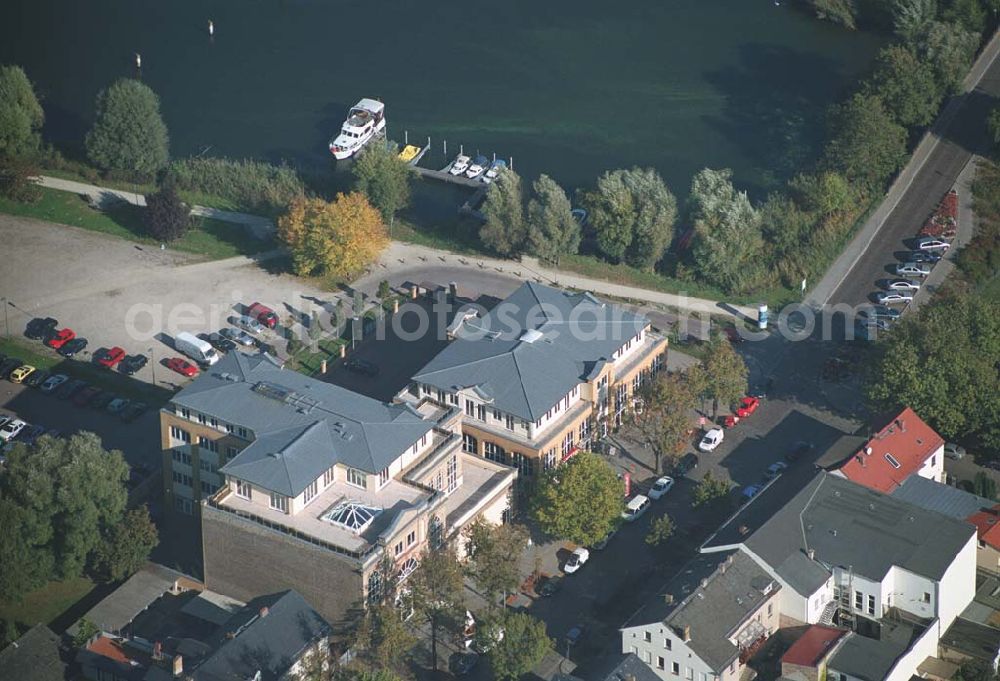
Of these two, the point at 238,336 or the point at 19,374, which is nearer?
the point at 19,374

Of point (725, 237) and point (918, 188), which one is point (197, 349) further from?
point (918, 188)

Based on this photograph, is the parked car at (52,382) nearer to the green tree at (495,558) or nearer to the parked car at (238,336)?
the parked car at (238,336)

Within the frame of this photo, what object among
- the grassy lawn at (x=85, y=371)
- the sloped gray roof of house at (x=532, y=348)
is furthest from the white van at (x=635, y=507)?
the grassy lawn at (x=85, y=371)

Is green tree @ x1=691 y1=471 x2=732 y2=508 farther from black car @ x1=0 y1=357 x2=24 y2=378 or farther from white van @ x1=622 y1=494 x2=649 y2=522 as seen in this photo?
black car @ x1=0 y1=357 x2=24 y2=378

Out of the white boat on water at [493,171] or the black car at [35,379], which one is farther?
the white boat on water at [493,171]

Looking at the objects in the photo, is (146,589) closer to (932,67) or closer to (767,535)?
(767,535)

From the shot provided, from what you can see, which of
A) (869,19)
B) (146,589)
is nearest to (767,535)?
(146,589)

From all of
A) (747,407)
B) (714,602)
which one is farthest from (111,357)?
(714,602)
